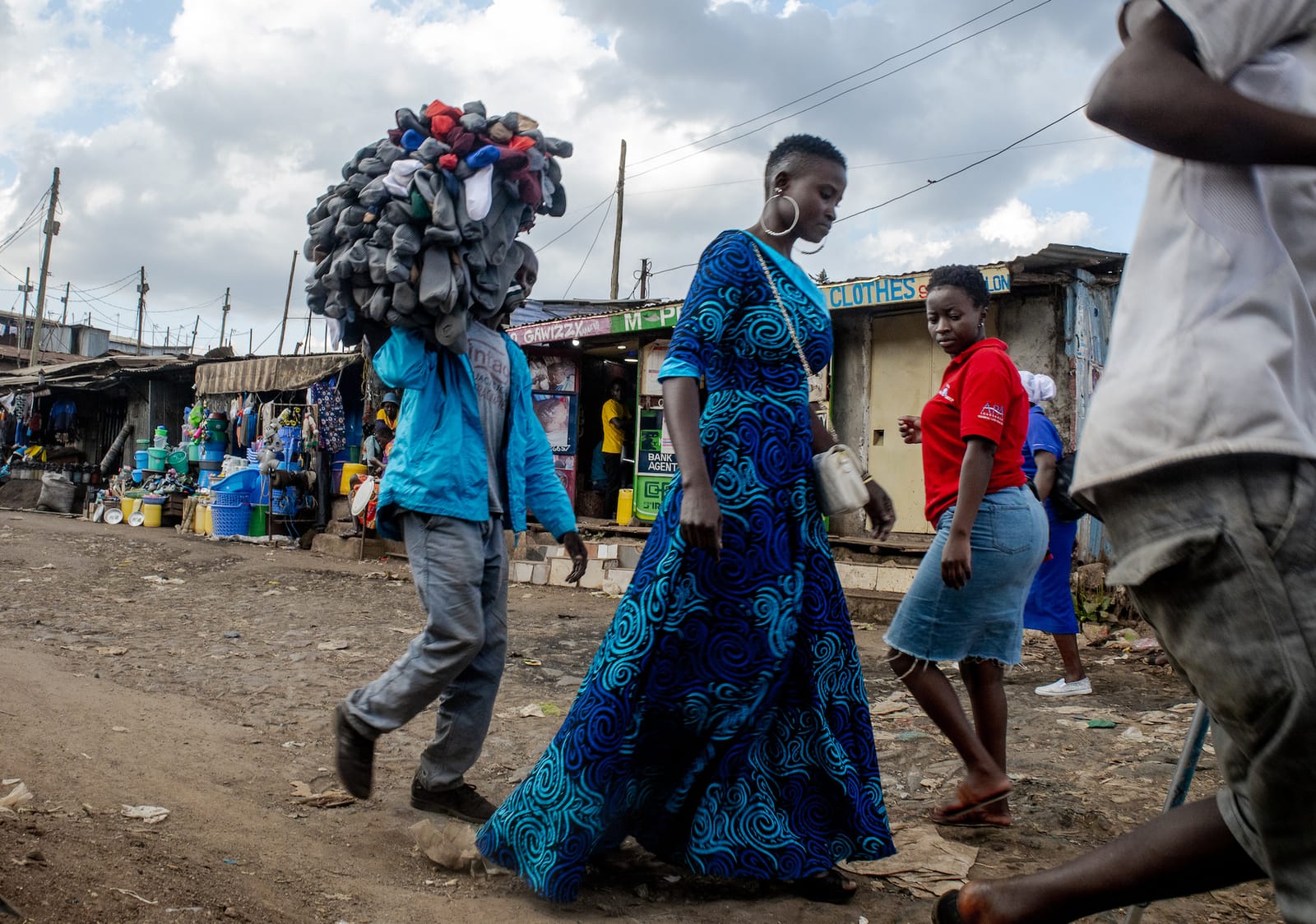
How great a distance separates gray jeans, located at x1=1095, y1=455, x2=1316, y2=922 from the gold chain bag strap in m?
1.25

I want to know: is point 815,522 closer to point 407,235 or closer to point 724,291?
point 724,291

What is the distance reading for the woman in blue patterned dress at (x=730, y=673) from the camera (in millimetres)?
2383

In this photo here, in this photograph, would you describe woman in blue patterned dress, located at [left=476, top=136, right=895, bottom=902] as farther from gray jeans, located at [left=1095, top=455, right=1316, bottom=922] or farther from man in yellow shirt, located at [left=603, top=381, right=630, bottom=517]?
man in yellow shirt, located at [left=603, top=381, right=630, bottom=517]

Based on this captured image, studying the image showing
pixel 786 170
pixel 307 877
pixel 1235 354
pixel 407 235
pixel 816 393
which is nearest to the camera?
pixel 1235 354

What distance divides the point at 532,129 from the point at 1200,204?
2437mm

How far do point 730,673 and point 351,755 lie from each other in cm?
116

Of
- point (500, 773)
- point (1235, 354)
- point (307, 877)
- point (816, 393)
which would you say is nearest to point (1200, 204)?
point (1235, 354)

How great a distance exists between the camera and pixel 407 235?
294 centimetres

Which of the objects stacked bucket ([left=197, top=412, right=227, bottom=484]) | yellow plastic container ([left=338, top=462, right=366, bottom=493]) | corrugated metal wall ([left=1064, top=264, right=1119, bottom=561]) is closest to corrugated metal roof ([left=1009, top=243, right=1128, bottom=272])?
corrugated metal wall ([left=1064, top=264, right=1119, bottom=561])

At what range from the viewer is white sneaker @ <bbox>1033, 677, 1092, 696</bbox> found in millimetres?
5477

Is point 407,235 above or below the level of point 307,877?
above

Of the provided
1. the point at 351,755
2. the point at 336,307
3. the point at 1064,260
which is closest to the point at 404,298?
the point at 336,307

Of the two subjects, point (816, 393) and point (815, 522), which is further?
point (816, 393)

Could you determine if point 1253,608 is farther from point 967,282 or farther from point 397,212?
point 397,212
